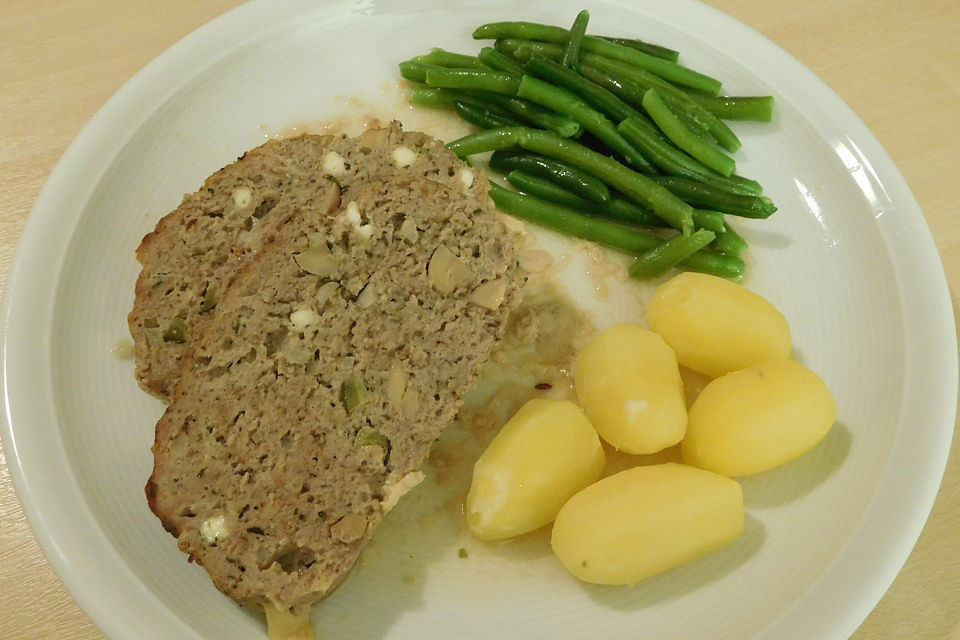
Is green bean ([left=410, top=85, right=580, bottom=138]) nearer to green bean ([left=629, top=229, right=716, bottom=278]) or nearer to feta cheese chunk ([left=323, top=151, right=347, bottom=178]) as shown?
green bean ([left=629, top=229, right=716, bottom=278])

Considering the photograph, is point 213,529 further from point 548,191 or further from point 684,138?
point 684,138

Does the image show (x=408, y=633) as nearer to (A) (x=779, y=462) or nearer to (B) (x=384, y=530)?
(B) (x=384, y=530)

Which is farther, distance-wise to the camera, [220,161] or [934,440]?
[220,161]

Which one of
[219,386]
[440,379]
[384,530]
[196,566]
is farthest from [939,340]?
Answer: [196,566]

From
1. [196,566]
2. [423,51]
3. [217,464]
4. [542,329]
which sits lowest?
[196,566]

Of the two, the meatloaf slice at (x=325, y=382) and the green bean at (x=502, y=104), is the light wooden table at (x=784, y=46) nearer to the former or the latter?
the green bean at (x=502, y=104)

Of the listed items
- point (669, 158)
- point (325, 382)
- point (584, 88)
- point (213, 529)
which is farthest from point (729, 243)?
point (213, 529)

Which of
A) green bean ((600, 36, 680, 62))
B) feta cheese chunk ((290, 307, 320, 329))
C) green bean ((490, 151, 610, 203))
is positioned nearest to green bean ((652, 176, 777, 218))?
green bean ((490, 151, 610, 203))
